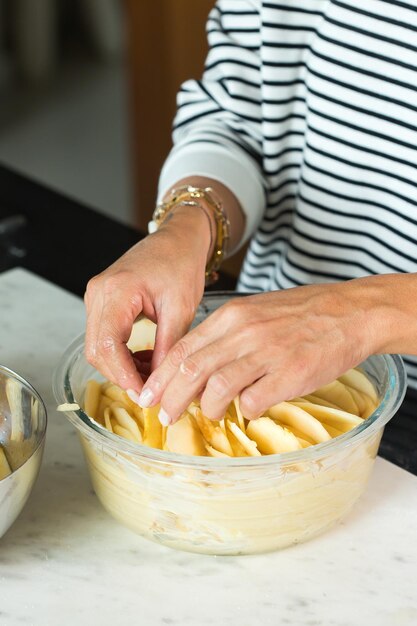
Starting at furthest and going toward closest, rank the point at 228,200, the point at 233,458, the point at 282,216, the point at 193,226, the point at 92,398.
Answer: the point at 282,216 → the point at 228,200 → the point at 193,226 → the point at 92,398 → the point at 233,458

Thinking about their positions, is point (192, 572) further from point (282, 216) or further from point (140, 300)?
point (282, 216)

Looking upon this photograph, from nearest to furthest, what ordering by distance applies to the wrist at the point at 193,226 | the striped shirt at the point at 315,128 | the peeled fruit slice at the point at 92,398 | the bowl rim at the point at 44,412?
1. the bowl rim at the point at 44,412
2. the peeled fruit slice at the point at 92,398
3. the wrist at the point at 193,226
4. the striped shirt at the point at 315,128

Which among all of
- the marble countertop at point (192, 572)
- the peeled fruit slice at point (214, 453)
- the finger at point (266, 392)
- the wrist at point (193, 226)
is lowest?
the marble countertop at point (192, 572)

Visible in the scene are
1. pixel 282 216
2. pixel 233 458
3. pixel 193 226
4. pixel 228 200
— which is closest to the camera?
pixel 233 458

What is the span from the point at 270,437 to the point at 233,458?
0.21 ft

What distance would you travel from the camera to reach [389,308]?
2.59 ft

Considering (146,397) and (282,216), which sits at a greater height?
(146,397)

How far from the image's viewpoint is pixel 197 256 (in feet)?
3.02

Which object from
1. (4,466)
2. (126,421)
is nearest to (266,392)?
(126,421)

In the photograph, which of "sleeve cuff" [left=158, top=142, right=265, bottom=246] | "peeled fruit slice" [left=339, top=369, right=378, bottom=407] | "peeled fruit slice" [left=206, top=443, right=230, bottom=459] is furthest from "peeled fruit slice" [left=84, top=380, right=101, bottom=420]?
"sleeve cuff" [left=158, top=142, right=265, bottom=246]

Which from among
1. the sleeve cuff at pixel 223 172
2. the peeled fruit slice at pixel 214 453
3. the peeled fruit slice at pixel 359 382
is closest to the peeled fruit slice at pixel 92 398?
the peeled fruit slice at pixel 214 453

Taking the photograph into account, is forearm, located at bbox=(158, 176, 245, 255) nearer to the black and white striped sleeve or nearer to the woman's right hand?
the black and white striped sleeve

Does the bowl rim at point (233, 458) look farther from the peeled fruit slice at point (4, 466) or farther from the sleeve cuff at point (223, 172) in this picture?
the sleeve cuff at point (223, 172)

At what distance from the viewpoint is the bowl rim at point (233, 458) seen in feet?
2.27
